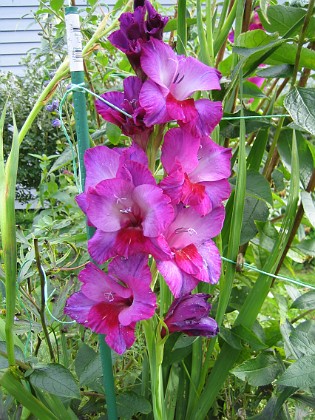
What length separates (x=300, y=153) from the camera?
1046 millimetres

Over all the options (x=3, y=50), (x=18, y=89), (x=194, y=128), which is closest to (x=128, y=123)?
(x=194, y=128)

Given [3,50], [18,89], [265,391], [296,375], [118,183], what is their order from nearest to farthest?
[118,183] → [296,375] → [265,391] → [18,89] → [3,50]

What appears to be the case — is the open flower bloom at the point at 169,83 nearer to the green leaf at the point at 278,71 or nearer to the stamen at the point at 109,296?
the stamen at the point at 109,296

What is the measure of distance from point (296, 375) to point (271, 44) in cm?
47

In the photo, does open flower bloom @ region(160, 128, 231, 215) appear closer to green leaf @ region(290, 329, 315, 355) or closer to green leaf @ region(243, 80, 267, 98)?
green leaf @ region(290, 329, 315, 355)

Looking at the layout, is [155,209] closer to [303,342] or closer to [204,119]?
[204,119]

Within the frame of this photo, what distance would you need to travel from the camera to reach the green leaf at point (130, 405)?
0.81 metres

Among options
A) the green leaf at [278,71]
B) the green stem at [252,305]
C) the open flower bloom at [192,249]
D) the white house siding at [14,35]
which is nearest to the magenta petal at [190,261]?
the open flower bloom at [192,249]

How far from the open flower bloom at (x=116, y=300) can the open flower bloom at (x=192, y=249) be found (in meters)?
0.04

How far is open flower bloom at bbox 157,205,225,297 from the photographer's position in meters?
0.60

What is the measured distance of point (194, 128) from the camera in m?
0.61

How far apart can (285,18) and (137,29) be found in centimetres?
40

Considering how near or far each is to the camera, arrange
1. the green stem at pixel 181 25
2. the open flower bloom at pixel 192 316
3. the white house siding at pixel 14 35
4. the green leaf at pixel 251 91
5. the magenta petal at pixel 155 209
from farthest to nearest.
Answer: the white house siding at pixel 14 35 < the green leaf at pixel 251 91 < the green stem at pixel 181 25 < the open flower bloom at pixel 192 316 < the magenta petal at pixel 155 209

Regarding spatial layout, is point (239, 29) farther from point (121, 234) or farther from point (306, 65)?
point (121, 234)
